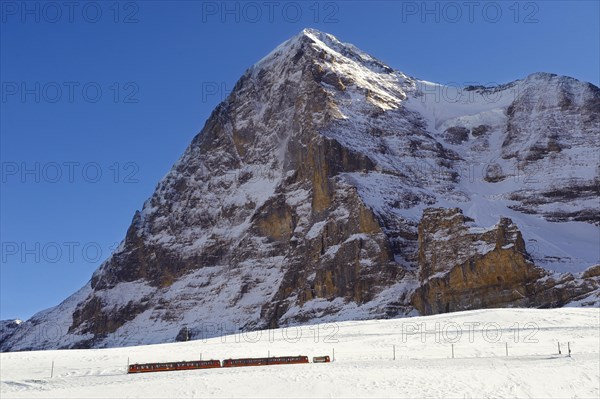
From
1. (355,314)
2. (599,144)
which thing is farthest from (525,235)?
(599,144)

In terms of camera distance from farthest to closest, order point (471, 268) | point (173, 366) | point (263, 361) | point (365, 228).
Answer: point (365, 228) → point (471, 268) → point (263, 361) → point (173, 366)

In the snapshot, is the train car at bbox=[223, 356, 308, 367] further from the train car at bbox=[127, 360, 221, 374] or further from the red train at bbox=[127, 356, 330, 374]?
the train car at bbox=[127, 360, 221, 374]

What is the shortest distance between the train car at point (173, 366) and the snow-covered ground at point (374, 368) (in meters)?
0.88

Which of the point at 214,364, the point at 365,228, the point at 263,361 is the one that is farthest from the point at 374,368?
the point at 365,228

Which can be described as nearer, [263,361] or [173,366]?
[173,366]

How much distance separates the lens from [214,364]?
44.7 metres

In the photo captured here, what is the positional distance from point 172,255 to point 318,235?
5243 cm

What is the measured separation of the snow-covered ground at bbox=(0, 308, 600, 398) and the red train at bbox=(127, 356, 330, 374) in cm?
112

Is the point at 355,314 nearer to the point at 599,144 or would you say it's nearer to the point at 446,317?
the point at 446,317

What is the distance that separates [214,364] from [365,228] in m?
102

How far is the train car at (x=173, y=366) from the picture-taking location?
43781mm

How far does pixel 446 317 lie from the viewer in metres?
68.0

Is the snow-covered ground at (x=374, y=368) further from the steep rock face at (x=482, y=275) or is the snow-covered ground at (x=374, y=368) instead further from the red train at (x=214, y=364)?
the steep rock face at (x=482, y=275)

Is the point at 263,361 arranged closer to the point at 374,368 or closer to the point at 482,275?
the point at 374,368
